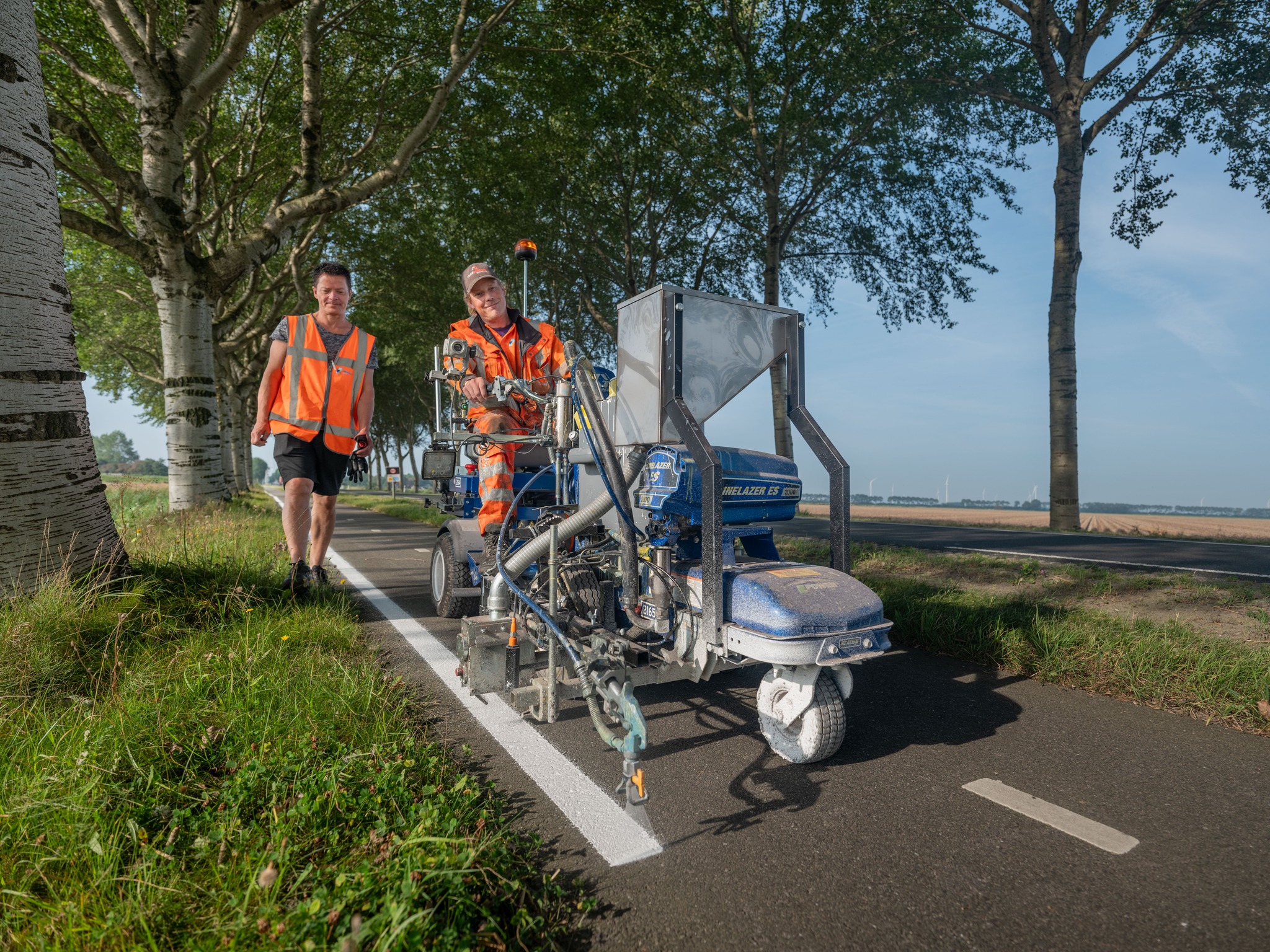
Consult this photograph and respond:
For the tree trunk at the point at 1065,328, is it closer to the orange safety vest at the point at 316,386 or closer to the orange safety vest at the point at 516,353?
the orange safety vest at the point at 516,353

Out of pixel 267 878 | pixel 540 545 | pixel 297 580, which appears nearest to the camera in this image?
pixel 267 878

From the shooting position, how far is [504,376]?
4.31 m

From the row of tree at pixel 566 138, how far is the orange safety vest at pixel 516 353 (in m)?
5.48

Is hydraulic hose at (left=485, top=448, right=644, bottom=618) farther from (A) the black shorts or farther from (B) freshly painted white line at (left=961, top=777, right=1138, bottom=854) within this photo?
(A) the black shorts

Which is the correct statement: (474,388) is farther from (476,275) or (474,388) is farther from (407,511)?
(407,511)

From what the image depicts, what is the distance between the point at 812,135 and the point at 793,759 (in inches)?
611

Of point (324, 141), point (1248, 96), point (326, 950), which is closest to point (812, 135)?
point (1248, 96)

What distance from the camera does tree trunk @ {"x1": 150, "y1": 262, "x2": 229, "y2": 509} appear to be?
852 centimetres

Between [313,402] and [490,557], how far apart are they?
2.15m

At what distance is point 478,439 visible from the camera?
13.0 feet

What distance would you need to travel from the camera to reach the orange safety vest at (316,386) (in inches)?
193

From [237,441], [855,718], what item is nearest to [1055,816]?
[855,718]

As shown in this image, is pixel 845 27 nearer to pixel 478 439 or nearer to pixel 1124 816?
pixel 478 439

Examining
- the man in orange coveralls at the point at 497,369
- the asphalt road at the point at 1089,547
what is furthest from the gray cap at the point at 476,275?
the asphalt road at the point at 1089,547
